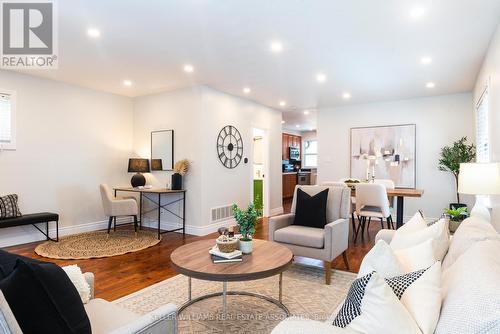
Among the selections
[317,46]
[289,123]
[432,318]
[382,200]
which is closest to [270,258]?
[432,318]

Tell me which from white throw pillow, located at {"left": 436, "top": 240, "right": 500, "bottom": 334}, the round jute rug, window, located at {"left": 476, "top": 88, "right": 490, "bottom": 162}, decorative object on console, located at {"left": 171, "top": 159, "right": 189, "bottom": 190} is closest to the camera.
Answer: white throw pillow, located at {"left": 436, "top": 240, "right": 500, "bottom": 334}

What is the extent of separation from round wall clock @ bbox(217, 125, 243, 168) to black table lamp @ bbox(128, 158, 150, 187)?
4.44ft

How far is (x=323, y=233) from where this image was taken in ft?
9.80

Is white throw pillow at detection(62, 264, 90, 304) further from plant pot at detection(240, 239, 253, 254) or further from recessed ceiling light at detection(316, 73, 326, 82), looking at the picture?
recessed ceiling light at detection(316, 73, 326, 82)

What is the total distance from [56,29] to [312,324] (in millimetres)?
3424

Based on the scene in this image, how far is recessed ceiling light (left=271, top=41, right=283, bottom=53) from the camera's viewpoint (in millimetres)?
3220

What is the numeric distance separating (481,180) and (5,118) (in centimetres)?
561

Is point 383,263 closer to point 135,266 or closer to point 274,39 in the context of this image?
point 274,39

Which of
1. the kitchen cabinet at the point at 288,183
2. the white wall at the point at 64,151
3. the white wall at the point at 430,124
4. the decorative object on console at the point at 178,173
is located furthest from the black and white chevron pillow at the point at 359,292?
the kitchen cabinet at the point at 288,183

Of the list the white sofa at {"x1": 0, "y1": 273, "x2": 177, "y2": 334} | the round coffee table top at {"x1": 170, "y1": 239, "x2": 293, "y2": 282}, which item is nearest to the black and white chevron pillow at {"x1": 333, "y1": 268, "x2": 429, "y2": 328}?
the white sofa at {"x1": 0, "y1": 273, "x2": 177, "y2": 334}

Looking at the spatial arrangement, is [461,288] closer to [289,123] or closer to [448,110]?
[448,110]

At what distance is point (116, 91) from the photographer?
5.33 metres

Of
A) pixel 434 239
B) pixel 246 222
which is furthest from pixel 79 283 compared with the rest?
pixel 434 239

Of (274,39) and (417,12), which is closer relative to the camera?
(417,12)
